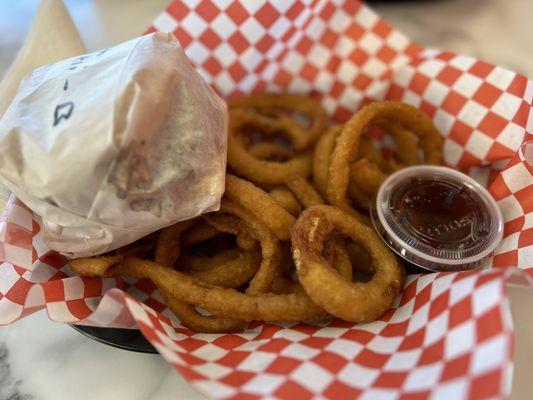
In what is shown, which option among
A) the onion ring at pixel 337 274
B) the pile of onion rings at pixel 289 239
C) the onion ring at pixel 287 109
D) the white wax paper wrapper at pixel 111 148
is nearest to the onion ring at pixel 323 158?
the pile of onion rings at pixel 289 239

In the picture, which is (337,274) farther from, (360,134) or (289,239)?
(360,134)

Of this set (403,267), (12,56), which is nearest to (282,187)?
(403,267)

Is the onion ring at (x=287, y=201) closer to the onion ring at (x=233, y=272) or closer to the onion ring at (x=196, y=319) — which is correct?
the onion ring at (x=233, y=272)

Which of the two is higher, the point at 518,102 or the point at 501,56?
the point at 518,102

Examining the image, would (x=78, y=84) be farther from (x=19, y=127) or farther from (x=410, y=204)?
(x=410, y=204)

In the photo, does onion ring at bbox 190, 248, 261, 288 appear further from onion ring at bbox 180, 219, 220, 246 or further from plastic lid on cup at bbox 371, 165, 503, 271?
plastic lid on cup at bbox 371, 165, 503, 271

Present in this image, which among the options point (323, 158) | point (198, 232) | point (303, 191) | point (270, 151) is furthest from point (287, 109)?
point (198, 232)
